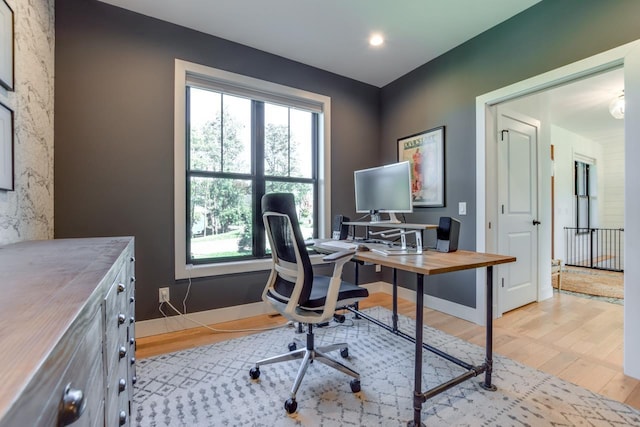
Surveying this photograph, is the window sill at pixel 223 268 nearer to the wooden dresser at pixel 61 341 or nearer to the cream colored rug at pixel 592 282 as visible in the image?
the wooden dresser at pixel 61 341

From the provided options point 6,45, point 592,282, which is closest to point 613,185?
point 592,282

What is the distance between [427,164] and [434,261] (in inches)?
71.8

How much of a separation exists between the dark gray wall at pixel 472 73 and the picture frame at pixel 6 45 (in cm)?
323

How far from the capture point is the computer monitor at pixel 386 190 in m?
2.18

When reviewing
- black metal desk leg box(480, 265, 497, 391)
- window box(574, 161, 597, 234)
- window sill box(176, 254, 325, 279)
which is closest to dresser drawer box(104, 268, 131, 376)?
window sill box(176, 254, 325, 279)

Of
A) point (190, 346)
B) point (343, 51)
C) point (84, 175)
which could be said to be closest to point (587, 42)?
point (343, 51)

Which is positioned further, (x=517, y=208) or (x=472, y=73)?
(x=517, y=208)

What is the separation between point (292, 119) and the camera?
3.18 m

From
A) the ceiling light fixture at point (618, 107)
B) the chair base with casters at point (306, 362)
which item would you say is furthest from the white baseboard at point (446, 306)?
the ceiling light fixture at point (618, 107)

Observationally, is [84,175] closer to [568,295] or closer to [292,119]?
[292,119]

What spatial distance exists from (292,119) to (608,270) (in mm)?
5862

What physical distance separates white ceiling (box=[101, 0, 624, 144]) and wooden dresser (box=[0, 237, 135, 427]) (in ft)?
7.23

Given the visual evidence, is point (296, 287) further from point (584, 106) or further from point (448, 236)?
point (584, 106)

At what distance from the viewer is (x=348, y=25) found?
248 cm
